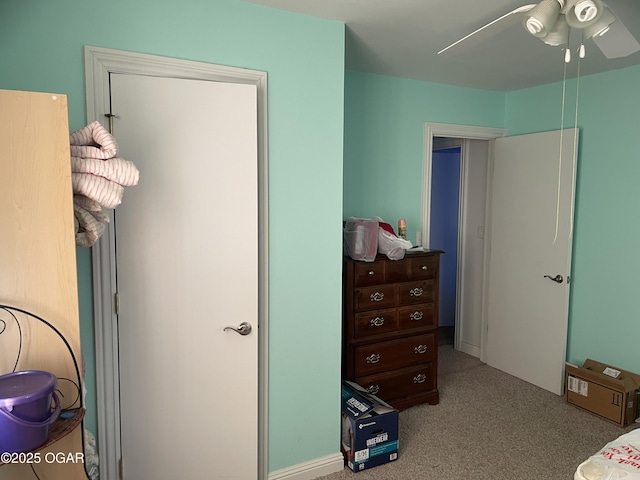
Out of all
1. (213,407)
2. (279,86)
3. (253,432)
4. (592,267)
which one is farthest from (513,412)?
(279,86)

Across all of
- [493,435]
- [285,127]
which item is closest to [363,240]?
[285,127]

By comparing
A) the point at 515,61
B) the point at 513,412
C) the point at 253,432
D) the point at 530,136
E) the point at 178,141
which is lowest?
the point at 513,412

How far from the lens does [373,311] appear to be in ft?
10.2

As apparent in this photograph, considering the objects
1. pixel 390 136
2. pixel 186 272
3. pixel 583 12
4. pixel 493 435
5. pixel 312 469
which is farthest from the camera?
pixel 390 136

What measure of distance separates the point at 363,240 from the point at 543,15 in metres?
1.74

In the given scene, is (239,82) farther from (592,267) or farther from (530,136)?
(592,267)

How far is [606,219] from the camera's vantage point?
342cm

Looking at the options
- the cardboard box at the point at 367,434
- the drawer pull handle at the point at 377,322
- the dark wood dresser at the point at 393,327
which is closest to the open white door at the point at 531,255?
the dark wood dresser at the point at 393,327

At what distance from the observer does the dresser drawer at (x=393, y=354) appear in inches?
121

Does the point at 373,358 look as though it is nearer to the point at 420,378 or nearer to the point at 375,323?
the point at 375,323

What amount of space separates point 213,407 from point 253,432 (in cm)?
27

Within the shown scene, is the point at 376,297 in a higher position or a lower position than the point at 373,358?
higher

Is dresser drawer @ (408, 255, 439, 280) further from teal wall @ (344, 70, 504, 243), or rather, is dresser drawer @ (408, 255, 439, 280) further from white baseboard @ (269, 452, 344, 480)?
white baseboard @ (269, 452, 344, 480)

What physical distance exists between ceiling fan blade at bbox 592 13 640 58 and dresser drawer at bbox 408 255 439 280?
1.75 metres
